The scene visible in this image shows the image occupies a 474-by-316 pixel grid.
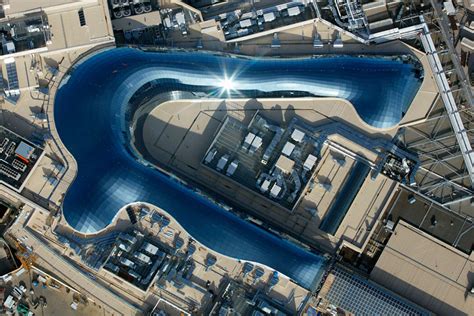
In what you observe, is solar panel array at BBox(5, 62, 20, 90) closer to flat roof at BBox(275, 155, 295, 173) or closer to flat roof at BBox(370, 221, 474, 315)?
flat roof at BBox(275, 155, 295, 173)

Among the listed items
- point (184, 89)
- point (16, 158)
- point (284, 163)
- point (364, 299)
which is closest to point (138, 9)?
point (184, 89)

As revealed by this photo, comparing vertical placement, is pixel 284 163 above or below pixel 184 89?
below

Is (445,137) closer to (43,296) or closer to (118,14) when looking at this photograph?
(118,14)

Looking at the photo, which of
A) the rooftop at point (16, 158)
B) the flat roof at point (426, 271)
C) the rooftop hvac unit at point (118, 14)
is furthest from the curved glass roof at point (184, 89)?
the flat roof at point (426, 271)

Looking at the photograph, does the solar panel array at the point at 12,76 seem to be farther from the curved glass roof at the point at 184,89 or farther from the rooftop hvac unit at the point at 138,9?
the rooftop hvac unit at the point at 138,9

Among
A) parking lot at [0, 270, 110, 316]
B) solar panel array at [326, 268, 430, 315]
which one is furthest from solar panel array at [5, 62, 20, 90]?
solar panel array at [326, 268, 430, 315]

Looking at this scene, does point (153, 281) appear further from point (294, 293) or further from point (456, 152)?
point (456, 152)
